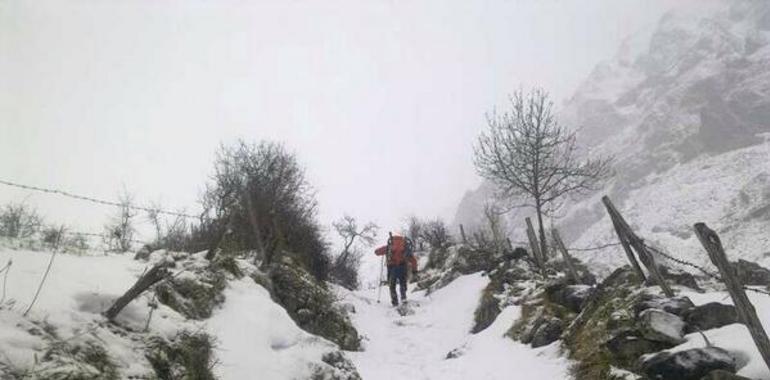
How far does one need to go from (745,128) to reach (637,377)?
12451 centimetres

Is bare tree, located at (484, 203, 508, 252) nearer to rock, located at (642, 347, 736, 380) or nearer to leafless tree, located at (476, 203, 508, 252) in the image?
leafless tree, located at (476, 203, 508, 252)

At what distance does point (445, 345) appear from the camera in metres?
11.7

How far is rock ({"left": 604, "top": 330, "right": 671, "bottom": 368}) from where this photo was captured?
6.35 meters

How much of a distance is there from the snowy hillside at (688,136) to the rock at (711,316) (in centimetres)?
2045

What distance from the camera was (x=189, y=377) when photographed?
505 cm

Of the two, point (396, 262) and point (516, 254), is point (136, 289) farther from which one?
point (396, 262)

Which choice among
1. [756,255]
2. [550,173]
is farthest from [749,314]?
[756,255]

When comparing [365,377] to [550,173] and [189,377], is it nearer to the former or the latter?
[189,377]

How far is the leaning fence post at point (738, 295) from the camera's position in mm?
Result: 4889

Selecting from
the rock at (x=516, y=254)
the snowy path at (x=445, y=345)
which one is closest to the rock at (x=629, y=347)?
the snowy path at (x=445, y=345)

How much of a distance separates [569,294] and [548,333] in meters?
1.21

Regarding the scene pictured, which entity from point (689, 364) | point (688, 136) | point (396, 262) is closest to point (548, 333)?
point (689, 364)

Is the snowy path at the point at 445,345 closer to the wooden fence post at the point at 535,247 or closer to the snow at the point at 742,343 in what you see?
the wooden fence post at the point at 535,247

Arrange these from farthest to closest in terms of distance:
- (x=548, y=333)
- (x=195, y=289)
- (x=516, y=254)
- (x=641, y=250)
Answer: (x=516, y=254) → (x=548, y=333) → (x=641, y=250) → (x=195, y=289)
